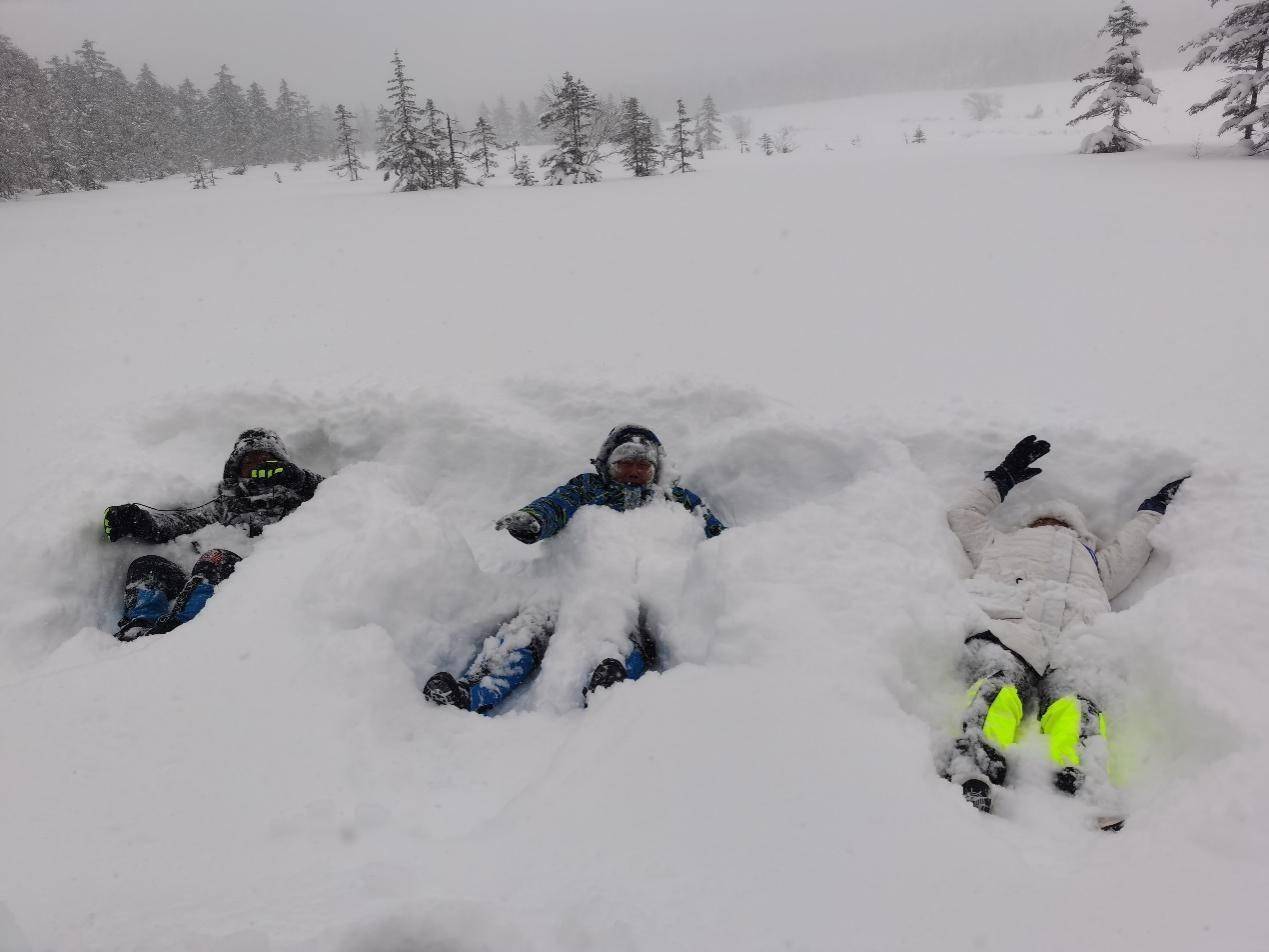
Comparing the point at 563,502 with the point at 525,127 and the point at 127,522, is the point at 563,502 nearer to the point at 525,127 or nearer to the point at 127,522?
the point at 127,522

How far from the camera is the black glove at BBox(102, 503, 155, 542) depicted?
13.0 ft

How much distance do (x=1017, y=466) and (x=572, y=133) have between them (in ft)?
73.5

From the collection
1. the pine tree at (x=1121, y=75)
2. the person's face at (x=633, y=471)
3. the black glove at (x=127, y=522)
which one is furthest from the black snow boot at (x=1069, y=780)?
the pine tree at (x=1121, y=75)

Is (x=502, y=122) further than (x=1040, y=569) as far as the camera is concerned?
Yes

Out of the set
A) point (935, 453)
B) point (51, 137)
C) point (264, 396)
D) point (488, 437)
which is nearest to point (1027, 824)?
point (935, 453)

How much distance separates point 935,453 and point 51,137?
118ft

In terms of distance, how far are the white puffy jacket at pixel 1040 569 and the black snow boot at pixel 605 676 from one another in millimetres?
1853

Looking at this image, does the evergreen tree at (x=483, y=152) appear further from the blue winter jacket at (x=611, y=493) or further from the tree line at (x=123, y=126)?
the blue winter jacket at (x=611, y=493)

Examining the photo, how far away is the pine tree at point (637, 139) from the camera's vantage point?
73.5 ft

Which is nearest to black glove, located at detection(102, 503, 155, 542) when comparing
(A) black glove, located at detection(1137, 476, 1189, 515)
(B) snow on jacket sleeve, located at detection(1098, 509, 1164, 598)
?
(B) snow on jacket sleeve, located at detection(1098, 509, 1164, 598)

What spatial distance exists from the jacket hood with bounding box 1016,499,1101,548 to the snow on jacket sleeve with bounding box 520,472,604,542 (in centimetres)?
285

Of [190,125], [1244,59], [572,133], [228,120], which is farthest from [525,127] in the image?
[1244,59]

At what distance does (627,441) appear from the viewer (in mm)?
4477

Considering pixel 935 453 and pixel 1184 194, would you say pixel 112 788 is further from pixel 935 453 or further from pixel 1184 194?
pixel 1184 194
